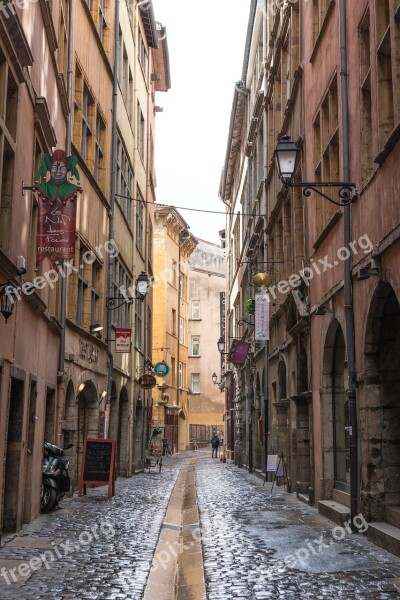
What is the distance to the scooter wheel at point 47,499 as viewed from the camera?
44.5 feet

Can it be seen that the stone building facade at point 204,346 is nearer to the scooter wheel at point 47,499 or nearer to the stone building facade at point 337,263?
the stone building facade at point 337,263

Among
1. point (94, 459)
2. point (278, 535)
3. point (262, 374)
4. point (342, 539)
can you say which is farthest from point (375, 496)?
point (262, 374)

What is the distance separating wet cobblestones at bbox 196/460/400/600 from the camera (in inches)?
274

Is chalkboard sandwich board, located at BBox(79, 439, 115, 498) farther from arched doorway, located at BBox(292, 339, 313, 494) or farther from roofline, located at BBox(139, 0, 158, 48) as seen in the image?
roofline, located at BBox(139, 0, 158, 48)

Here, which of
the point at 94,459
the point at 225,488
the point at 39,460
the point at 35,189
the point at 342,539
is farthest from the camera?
the point at 225,488

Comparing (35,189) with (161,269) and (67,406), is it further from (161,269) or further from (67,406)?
(161,269)

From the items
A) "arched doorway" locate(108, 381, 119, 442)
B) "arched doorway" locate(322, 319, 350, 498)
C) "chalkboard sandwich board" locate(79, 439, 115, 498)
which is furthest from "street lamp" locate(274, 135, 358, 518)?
"arched doorway" locate(108, 381, 119, 442)

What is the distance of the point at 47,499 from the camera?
13609 mm

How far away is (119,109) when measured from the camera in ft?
81.5

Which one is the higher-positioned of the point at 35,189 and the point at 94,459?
the point at 35,189

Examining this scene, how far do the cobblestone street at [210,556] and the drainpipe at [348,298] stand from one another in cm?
72

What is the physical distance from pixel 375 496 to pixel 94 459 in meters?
7.38

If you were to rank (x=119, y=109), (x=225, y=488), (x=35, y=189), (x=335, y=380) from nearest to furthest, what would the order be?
(x=35, y=189) < (x=335, y=380) < (x=225, y=488) < (x=119, y=109)

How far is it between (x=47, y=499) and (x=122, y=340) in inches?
345
